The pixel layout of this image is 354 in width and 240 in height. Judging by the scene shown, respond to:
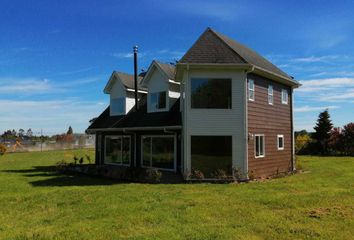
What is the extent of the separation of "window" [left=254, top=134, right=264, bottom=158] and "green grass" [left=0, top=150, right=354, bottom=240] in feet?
11.1

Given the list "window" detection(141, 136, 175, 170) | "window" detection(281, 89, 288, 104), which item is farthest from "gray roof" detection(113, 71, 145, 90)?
"window" detection(281, 89, 288, 104)

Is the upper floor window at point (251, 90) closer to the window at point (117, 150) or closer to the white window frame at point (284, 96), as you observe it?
the white window frame at point (284, 96)

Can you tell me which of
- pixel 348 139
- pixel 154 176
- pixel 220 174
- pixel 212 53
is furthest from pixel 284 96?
pixel 348 139

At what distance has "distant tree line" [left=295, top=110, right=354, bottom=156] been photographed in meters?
37.8

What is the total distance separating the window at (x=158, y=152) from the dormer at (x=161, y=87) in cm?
180

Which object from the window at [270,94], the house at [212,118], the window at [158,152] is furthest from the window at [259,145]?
the window at [158,152]

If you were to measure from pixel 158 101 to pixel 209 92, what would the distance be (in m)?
5.03

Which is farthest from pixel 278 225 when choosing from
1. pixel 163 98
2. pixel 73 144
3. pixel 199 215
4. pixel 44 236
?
pixel 73 144

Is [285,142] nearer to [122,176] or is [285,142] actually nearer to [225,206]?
[122,176]

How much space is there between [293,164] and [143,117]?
389 inches

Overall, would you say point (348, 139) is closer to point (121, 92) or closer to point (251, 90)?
point (251, 90)

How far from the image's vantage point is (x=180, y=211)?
10.3 m

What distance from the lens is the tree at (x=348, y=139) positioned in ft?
123

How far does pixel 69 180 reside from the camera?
1853 centimetres
